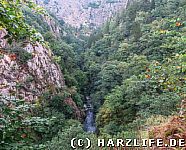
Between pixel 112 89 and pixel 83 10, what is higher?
pixel 83 10

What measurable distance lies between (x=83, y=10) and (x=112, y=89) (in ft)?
439

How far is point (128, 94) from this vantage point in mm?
23250

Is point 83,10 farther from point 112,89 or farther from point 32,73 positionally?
point 112,89

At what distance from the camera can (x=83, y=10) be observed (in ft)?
509

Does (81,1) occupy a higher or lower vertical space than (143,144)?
higher

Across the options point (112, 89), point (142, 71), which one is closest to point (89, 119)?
point (112, 89)

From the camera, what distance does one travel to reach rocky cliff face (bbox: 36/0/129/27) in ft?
475

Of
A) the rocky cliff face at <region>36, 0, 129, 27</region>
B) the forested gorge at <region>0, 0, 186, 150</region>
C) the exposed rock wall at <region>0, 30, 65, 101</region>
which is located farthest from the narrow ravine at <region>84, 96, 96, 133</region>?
the rocky cliff face at <region>36, 0, 129, 27</region>

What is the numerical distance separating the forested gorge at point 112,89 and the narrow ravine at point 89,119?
120 centimetres

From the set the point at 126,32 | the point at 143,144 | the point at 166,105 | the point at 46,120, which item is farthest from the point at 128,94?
the point at 126,32

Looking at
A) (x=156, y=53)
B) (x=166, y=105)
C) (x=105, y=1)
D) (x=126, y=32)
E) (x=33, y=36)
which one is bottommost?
(x=166, y=105)

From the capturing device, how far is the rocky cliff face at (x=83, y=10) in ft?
475

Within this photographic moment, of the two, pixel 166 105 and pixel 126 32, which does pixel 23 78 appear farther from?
pixel 126 32

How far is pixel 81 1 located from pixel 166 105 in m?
155
